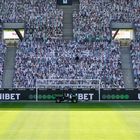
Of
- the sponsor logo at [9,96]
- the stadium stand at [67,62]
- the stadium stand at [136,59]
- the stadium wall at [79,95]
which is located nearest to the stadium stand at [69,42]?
the stadium stand at [67,62]

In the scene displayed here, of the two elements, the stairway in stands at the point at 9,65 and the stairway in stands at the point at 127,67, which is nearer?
the stairway in stands at the point at 9,65

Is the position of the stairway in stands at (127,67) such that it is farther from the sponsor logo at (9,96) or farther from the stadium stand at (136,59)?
the sponsor logo at (9,96)

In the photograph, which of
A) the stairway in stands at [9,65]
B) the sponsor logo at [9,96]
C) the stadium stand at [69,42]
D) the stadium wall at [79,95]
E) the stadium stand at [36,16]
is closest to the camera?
the stadium wall at [79,95]

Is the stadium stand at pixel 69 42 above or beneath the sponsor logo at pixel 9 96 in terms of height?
above

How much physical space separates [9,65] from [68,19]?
12783 mm

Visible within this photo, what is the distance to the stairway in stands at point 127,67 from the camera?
60938mm

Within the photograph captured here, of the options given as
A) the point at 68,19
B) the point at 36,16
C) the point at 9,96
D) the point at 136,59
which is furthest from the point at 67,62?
the point at 9,96

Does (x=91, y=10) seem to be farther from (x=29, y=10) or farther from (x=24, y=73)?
(x=24, y=73)

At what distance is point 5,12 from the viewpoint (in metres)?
70.7

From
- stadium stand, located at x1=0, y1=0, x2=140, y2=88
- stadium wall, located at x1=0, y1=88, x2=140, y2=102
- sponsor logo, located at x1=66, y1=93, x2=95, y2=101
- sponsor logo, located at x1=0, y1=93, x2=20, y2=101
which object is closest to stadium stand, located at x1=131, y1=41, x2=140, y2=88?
stadium stand, located at x1=0, y1=0, x2=140, y2=88

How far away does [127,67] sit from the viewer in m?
63.5

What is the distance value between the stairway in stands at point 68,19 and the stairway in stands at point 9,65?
7.31 meters
